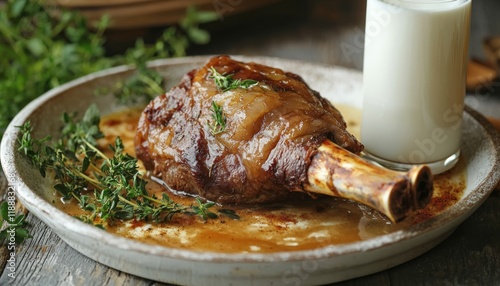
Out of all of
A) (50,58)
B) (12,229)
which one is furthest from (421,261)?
(50,58)

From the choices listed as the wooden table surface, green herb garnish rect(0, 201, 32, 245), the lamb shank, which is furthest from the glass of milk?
green herb garnish rect(0, 201, 32, 245)

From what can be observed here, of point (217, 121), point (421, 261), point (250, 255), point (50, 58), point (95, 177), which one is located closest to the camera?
point (250, 255)

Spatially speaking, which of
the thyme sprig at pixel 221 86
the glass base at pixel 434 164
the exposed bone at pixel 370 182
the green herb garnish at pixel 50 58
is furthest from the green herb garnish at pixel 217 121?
the green herb garnish at pixel 50 58

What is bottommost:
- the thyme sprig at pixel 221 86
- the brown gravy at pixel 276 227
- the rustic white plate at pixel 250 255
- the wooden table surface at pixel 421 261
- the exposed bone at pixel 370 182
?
the wooden table surface at pixel 421 261

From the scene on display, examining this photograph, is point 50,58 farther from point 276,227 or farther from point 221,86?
point 276,227

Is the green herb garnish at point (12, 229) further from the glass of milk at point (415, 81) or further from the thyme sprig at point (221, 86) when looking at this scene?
the glass of milk at point (415, 81)

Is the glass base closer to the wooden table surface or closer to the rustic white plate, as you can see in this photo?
the rustic white plate

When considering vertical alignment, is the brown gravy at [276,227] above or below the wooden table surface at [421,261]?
above
